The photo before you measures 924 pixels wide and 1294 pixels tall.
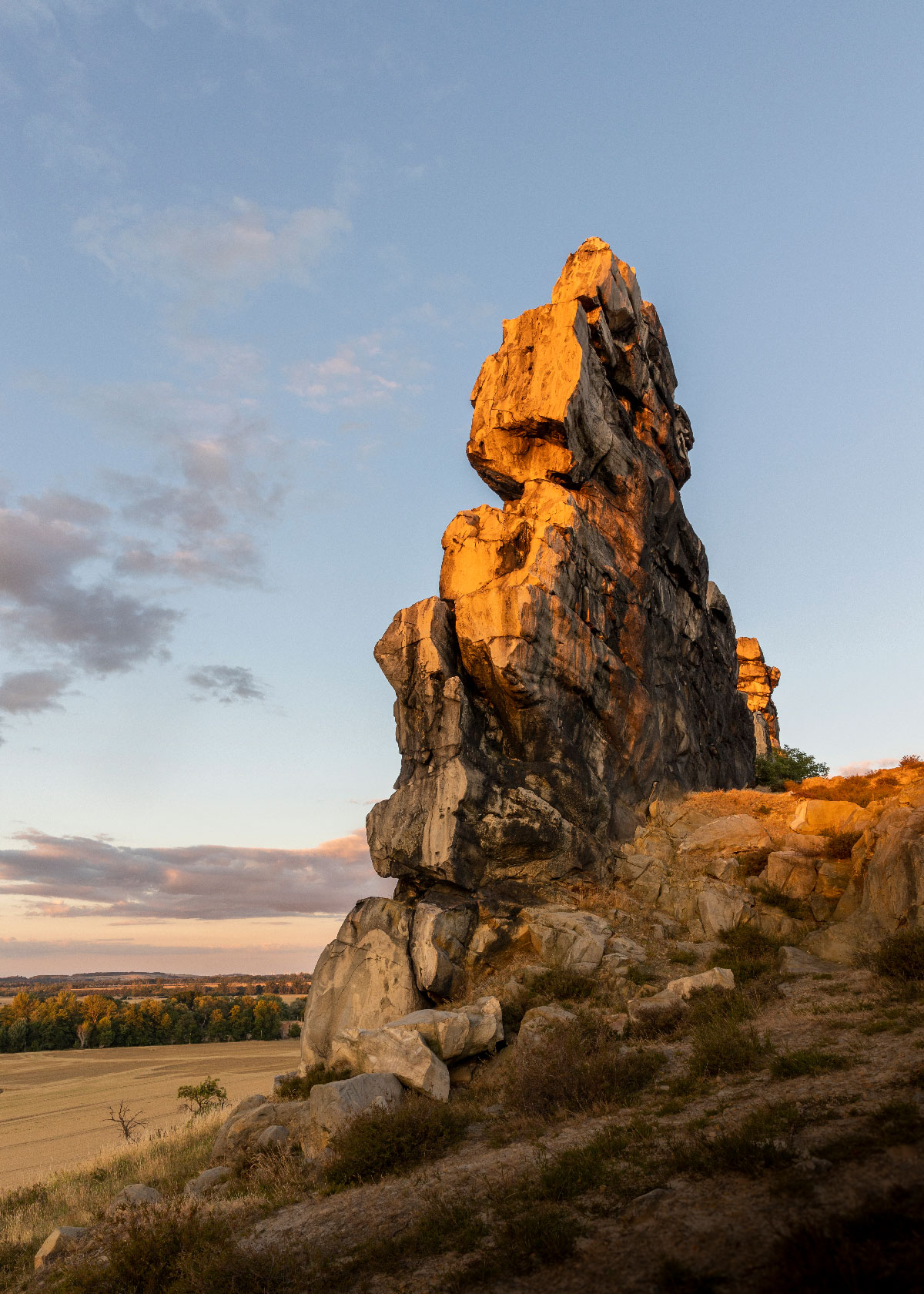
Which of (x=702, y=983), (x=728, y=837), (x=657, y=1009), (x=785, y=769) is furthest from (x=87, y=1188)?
(x=785, y=769)

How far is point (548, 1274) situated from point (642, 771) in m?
28.5

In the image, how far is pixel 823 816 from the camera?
2986 cm

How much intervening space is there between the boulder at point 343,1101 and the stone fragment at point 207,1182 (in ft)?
7.31

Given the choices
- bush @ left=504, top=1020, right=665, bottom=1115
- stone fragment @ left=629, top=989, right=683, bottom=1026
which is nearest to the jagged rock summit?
stone fragment @ left=629, top=989, right=683, bottom=1026

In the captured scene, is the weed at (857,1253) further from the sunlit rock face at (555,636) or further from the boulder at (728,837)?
the boulder at (728,837)

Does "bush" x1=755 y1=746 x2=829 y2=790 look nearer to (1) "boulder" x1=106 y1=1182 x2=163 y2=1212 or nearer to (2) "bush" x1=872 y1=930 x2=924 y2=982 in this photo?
(2) "bush" x1=872 y1=930 x2=924 y2=982

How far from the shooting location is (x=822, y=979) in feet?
68.7

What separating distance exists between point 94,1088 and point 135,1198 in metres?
59.5

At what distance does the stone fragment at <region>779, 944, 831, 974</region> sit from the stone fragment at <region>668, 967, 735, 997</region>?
2.17 metres

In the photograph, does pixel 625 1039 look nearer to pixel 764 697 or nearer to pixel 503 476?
pixel 503 476

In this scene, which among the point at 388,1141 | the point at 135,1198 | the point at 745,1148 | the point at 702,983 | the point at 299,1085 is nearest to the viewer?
the point at 745,1148

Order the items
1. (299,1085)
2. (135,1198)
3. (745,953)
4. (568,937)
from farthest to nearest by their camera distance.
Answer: (568,937) → (745,953) → (299,1085) → (135,1198)

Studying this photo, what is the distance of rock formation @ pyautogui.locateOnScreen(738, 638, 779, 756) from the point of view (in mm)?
88750

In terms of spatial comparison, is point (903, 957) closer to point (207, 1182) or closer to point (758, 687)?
point (207, 1182)
